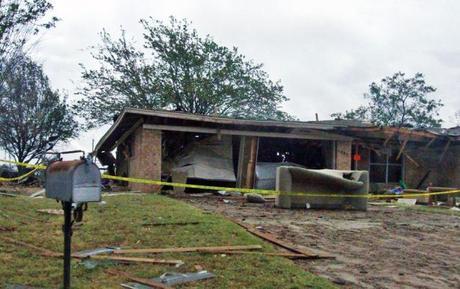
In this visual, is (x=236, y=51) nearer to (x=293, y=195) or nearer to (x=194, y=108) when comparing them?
(x=194, y=108)

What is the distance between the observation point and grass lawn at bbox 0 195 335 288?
14.5 feet

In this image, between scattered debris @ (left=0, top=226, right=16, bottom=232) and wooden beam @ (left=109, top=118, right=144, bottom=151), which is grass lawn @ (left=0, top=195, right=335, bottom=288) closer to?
scattered debris @ (left=0, top=226, right=16, bottom=232)

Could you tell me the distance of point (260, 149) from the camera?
20844 mm

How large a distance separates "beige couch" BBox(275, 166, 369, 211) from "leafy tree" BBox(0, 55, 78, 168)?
23011 millimetres

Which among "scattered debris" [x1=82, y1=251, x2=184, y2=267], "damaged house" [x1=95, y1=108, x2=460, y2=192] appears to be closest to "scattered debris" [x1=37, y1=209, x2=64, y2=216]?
"scattered debris" [x1=82, y1=251, x2=184, y2=267]

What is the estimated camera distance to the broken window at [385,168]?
21297 millimetres

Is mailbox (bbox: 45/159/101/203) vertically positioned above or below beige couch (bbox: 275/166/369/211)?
above

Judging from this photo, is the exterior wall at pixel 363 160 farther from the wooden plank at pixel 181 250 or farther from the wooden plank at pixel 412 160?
the wooden plank at pixel 181 250

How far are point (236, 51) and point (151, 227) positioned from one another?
2656 cm

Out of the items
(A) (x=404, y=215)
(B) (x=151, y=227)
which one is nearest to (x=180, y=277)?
(B) (x=151, y=227)

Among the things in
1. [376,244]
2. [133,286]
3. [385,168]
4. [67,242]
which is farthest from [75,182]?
[385,168]

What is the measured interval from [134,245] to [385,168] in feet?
57.8

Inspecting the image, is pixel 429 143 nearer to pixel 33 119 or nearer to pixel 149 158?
pixel 149 158

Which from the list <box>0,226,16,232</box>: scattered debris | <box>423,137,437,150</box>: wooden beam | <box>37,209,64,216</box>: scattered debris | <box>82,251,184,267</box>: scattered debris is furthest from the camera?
<box>423,137,437,150</box>: wooden beam
